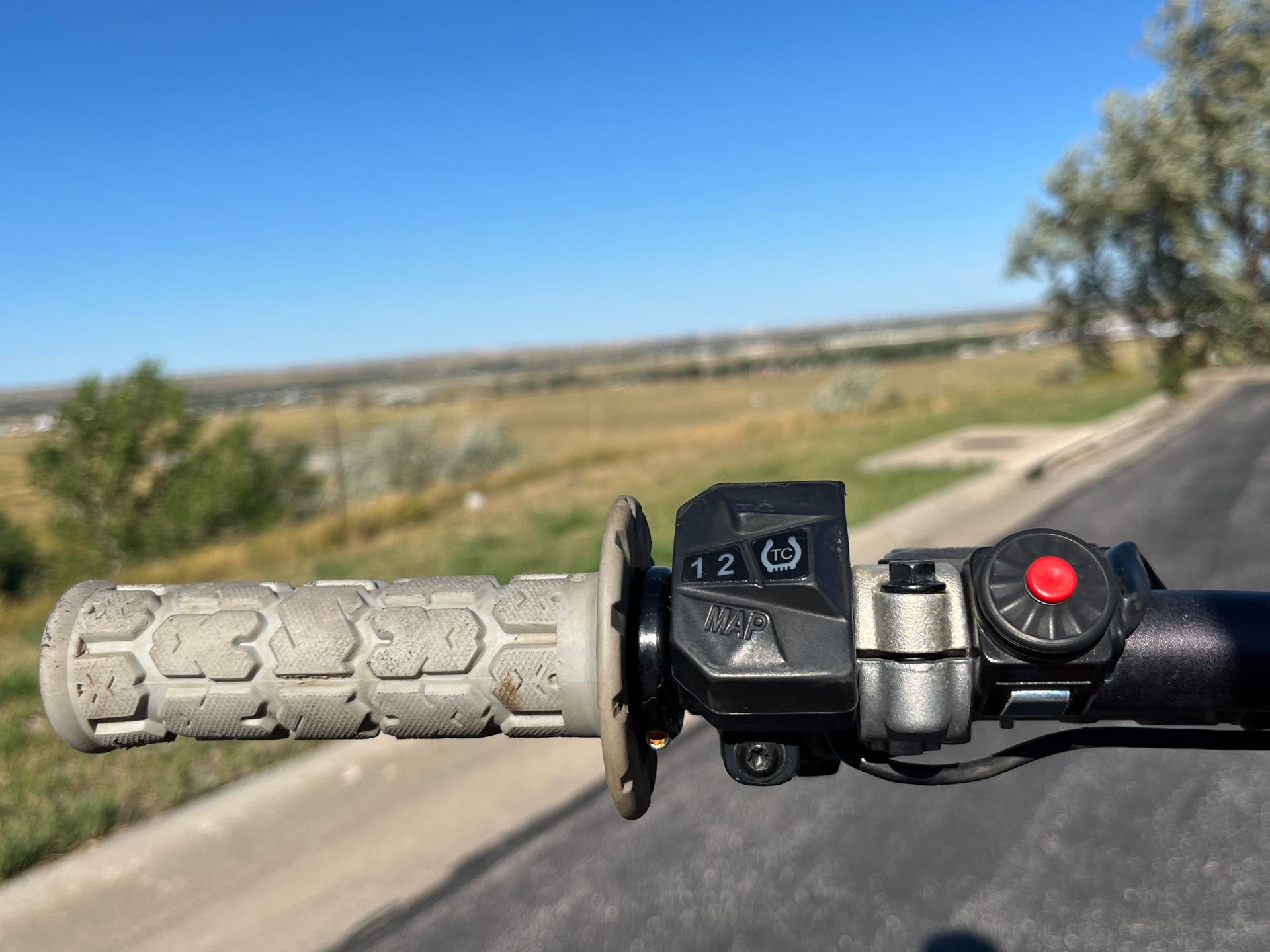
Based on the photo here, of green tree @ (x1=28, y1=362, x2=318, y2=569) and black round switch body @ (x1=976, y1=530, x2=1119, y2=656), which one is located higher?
black round switch body @ (x1=976, y1=530, x2=1119, y2=656)

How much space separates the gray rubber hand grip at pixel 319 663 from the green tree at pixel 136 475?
15.2 metres

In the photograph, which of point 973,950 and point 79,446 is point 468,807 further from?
point 79,446

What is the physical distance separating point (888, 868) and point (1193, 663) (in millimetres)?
2650

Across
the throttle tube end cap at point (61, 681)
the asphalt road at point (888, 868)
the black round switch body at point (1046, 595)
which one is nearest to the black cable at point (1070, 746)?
the black round switch body at point (1046, 595)

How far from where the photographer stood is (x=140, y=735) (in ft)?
2.92

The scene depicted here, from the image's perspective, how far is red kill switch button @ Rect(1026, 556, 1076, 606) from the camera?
83 centimetres

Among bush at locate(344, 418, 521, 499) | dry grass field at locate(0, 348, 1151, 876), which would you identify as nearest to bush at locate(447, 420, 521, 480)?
bush at locate(344, 418, 521, 499)

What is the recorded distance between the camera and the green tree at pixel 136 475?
14.4 m

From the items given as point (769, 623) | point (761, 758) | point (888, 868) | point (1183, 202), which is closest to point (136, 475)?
point (888, 868)

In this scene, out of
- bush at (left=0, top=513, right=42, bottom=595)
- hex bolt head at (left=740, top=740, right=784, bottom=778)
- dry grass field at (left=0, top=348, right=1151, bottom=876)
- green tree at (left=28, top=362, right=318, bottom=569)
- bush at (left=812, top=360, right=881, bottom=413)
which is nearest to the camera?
hex bolt head at (left=740, top=740, right=784, bottom=778)

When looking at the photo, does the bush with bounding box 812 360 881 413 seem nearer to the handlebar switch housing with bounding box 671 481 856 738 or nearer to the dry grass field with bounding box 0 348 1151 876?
the dry grass field with bounding box 0 348 1151 876

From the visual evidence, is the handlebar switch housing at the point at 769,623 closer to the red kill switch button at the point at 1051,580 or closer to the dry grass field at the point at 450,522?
the red kill switch button at the point at 1051,580

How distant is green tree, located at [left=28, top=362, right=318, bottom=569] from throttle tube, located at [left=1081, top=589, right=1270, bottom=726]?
51.1 feet

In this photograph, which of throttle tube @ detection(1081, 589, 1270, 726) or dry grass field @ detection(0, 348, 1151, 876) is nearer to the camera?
throttle tube @ detection(1081, 589, 1270, 726)
